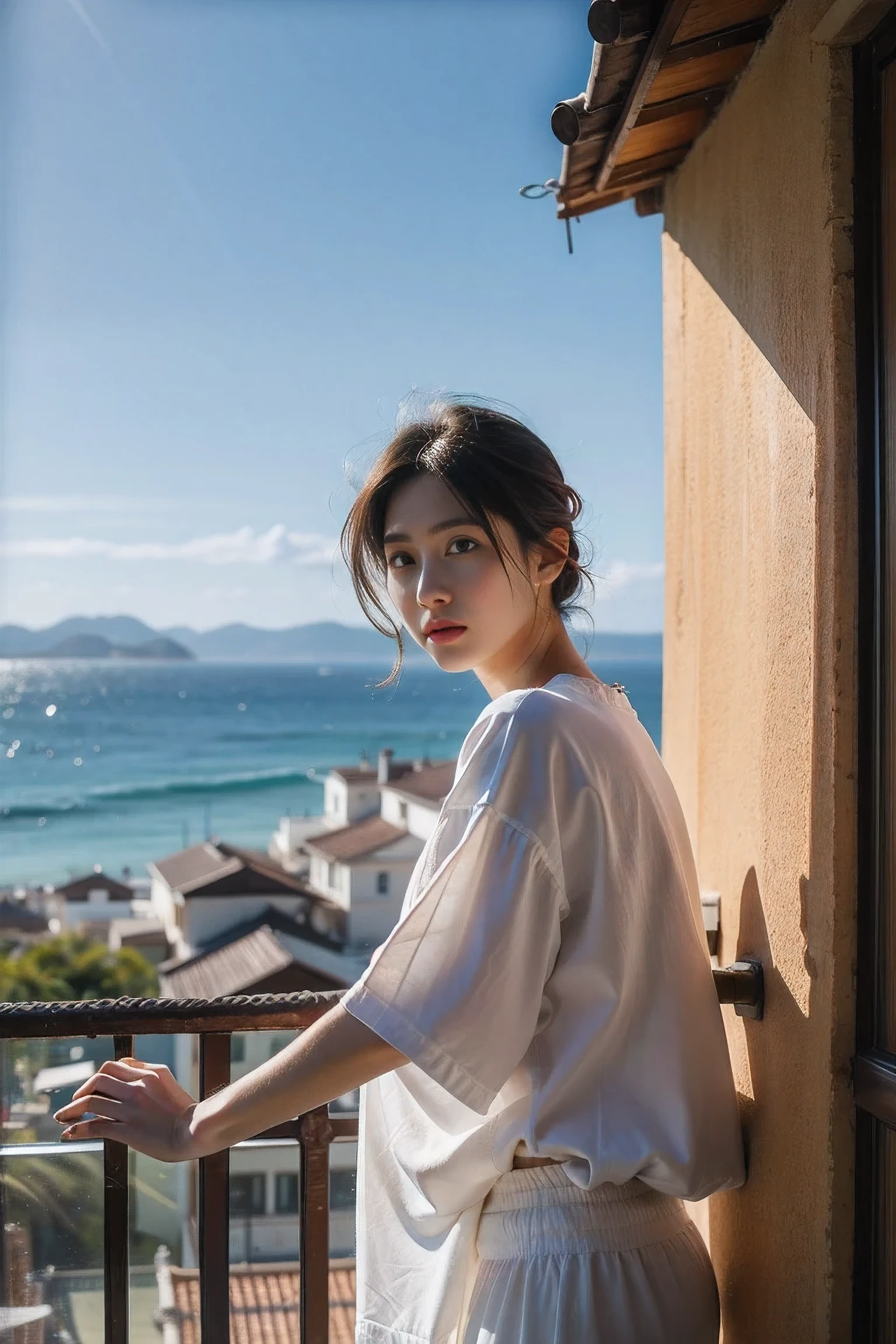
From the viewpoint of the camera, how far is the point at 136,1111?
1207 millimetres

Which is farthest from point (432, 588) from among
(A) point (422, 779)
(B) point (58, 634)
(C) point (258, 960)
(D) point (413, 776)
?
(B) point (58, 634)

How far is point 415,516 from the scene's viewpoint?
133 centimetres

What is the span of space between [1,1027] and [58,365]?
187 ft

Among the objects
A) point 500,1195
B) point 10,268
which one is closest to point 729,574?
point 500,1195

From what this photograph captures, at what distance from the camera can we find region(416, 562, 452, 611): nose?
131cm

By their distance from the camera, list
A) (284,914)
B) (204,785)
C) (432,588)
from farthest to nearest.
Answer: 1. (204,785)
2. (284,914)
3. (432,588)

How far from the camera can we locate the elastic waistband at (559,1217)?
1.17 m

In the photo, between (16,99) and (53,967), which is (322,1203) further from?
(16,99)

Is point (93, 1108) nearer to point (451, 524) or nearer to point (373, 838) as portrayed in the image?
point (451, 524)

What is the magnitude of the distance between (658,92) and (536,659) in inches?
31.5

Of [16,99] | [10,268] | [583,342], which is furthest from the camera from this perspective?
[583,342]

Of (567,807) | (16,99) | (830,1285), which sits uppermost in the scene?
(16,99)

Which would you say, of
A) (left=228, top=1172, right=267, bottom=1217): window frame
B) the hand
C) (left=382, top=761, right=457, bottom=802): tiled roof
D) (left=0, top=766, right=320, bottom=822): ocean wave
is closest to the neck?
the hand

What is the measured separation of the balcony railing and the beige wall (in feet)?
0.51
